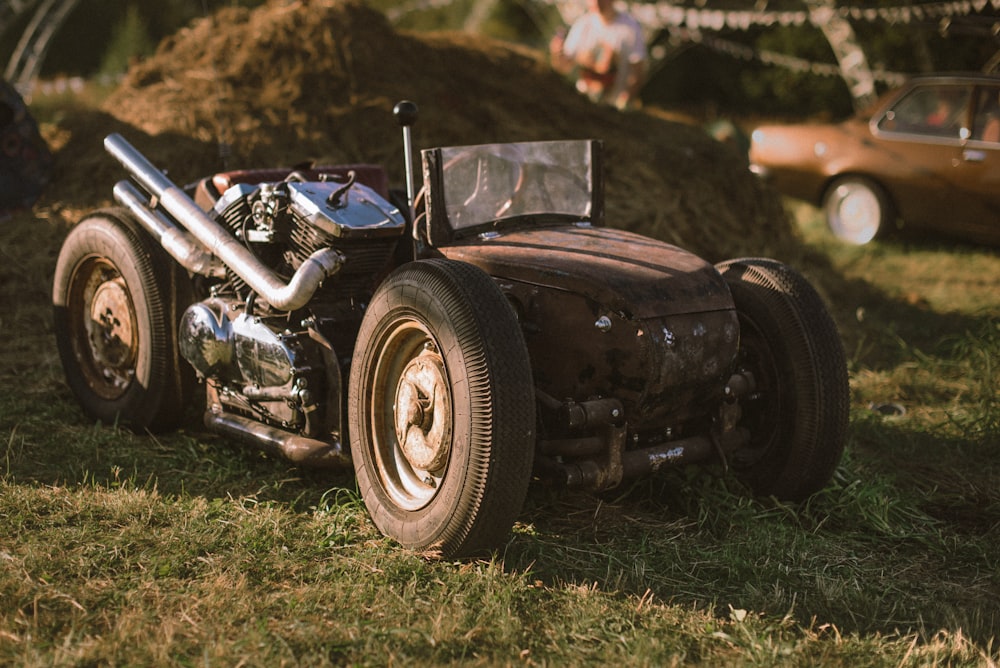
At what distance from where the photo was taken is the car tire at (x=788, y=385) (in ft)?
13.3

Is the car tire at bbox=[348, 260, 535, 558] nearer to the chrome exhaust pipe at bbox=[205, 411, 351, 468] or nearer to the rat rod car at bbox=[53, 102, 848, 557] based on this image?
the rat rod car at bbox=[53, 102, 848, 557]

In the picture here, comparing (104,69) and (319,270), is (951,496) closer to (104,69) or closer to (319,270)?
(319,270)

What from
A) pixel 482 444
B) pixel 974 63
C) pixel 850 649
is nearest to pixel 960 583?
pixel 850 649

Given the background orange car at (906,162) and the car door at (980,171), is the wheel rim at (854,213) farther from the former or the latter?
the car door at (980,171)

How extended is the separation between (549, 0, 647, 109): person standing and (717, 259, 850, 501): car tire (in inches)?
214

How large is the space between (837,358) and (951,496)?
3.25ft

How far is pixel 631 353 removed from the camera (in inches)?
143

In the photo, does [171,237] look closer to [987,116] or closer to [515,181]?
[515,181]

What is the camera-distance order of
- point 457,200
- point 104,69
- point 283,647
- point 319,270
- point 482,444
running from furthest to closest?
point 104,69
point 457,200
point 319,270
point 482,444
point 283,647

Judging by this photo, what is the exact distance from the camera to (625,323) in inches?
143

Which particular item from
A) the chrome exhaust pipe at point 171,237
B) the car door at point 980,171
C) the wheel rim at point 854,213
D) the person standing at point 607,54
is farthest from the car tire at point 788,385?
the wheel rim at point 854,213

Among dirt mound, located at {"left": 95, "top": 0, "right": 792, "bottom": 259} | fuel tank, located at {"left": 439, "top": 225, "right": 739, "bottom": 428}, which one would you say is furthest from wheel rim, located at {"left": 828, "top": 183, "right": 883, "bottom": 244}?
fuel tank, located at {"left": 439, "top": 225, "right": 739, "bottom": 428}

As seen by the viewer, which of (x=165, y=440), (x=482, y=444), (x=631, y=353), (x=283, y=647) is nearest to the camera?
(x=283, y=647)

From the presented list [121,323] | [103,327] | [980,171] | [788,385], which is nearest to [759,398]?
[788,385]
